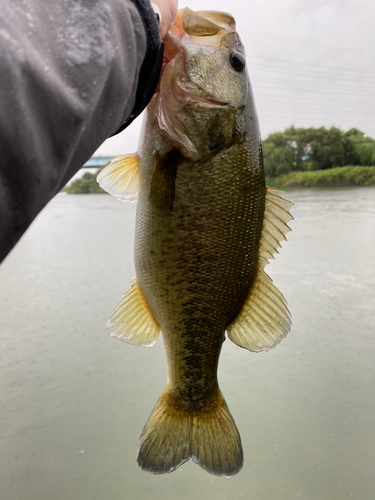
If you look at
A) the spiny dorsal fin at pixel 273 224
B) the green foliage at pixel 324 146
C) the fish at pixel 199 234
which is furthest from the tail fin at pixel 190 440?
the green foliage at pixel 324 146

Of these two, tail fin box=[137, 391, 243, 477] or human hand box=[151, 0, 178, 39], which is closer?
human hand box=[151, 0, 178, 39]

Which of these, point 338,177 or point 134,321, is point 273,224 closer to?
point 134,321

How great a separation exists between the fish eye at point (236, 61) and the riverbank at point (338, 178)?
5.32 meters

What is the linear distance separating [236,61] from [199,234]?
0.38 meters

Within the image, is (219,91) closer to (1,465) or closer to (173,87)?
(173,87)

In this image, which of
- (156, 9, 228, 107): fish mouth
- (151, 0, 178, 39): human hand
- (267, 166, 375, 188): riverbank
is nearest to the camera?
(151, 0, 178, 39): human hand

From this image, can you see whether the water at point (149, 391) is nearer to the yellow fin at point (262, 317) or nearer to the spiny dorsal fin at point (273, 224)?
the yellow fin at point (262, 317)

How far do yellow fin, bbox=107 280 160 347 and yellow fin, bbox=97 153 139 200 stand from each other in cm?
22

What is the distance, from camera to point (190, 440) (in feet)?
3.23

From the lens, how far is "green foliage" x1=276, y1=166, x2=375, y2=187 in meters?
6.19

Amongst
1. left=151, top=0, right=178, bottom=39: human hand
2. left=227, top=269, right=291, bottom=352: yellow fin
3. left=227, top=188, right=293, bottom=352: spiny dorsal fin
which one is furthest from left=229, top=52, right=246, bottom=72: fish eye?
left=227, top=269, right=291, bottom=352: yellow fin

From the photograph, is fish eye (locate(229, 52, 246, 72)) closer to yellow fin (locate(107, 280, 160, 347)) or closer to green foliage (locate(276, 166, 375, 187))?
yellow fin (locate(107, 280, 160, 347))

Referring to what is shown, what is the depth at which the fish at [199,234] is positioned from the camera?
821mm

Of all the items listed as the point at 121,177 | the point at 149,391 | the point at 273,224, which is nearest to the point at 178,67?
the point at 121,177
